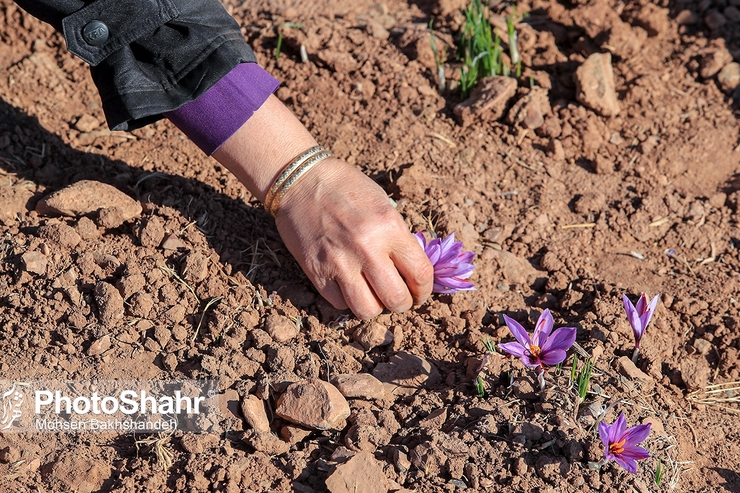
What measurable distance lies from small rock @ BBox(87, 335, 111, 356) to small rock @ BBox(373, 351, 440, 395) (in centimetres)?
83

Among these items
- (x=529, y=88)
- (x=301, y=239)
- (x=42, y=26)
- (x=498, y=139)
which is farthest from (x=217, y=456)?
(x=42, y=26)

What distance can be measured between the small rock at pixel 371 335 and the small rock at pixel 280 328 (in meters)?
0.21

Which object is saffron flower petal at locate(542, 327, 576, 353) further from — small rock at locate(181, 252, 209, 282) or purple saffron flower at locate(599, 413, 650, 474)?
small rock at locate(181, 252, 209, 282)

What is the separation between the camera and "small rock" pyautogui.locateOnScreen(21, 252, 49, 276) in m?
2.48

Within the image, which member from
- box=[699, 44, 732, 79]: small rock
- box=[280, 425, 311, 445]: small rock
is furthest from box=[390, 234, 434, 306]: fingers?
box=[699, 44, 732, 79]: small rock

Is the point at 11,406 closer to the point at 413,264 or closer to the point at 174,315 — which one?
the point at 174,315

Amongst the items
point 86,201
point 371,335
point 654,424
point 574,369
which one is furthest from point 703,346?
point 86,201

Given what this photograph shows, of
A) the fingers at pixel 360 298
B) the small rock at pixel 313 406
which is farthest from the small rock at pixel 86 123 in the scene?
the small rock at pixel 313 406

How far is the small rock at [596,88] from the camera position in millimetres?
3311

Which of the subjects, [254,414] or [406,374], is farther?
[406,374]

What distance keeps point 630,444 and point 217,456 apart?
1107mm

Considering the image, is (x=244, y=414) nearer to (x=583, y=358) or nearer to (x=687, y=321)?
(x=583, y=358)

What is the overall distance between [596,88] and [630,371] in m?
Result: 1.42

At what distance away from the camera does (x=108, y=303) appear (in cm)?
242
